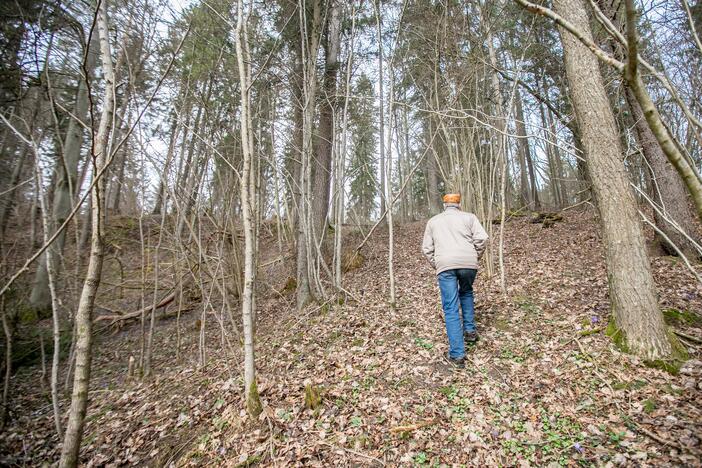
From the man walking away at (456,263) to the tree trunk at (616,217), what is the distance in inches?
52.9

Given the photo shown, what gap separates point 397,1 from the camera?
7066 mm

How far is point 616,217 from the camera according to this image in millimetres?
3350

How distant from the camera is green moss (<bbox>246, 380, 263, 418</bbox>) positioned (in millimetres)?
3166

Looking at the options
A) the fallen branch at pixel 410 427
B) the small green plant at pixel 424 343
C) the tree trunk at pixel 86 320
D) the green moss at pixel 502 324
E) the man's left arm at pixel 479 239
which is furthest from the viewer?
the green moss at pixel 502 324

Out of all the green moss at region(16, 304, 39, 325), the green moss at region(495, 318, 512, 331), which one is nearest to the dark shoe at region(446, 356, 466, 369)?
the green moss at region(495, 318, 512, 331)

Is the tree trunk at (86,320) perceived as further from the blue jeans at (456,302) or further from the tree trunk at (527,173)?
the tree trunk at (527,173)

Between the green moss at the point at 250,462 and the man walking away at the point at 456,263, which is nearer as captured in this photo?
the green moss at the point at 250,462

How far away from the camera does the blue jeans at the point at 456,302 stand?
3697mm

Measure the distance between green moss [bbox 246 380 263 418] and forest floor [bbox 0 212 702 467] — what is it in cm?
6

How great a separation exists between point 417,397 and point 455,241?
1.90 m

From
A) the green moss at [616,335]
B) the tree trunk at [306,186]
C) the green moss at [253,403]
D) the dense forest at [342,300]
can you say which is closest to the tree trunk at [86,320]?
the dense forest at [342,300]

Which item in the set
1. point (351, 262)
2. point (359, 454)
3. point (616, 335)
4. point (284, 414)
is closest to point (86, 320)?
point (284, 414)

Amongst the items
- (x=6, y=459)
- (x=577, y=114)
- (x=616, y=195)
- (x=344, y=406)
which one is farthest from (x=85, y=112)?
(x=616, y=195)

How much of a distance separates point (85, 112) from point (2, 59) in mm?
3992
